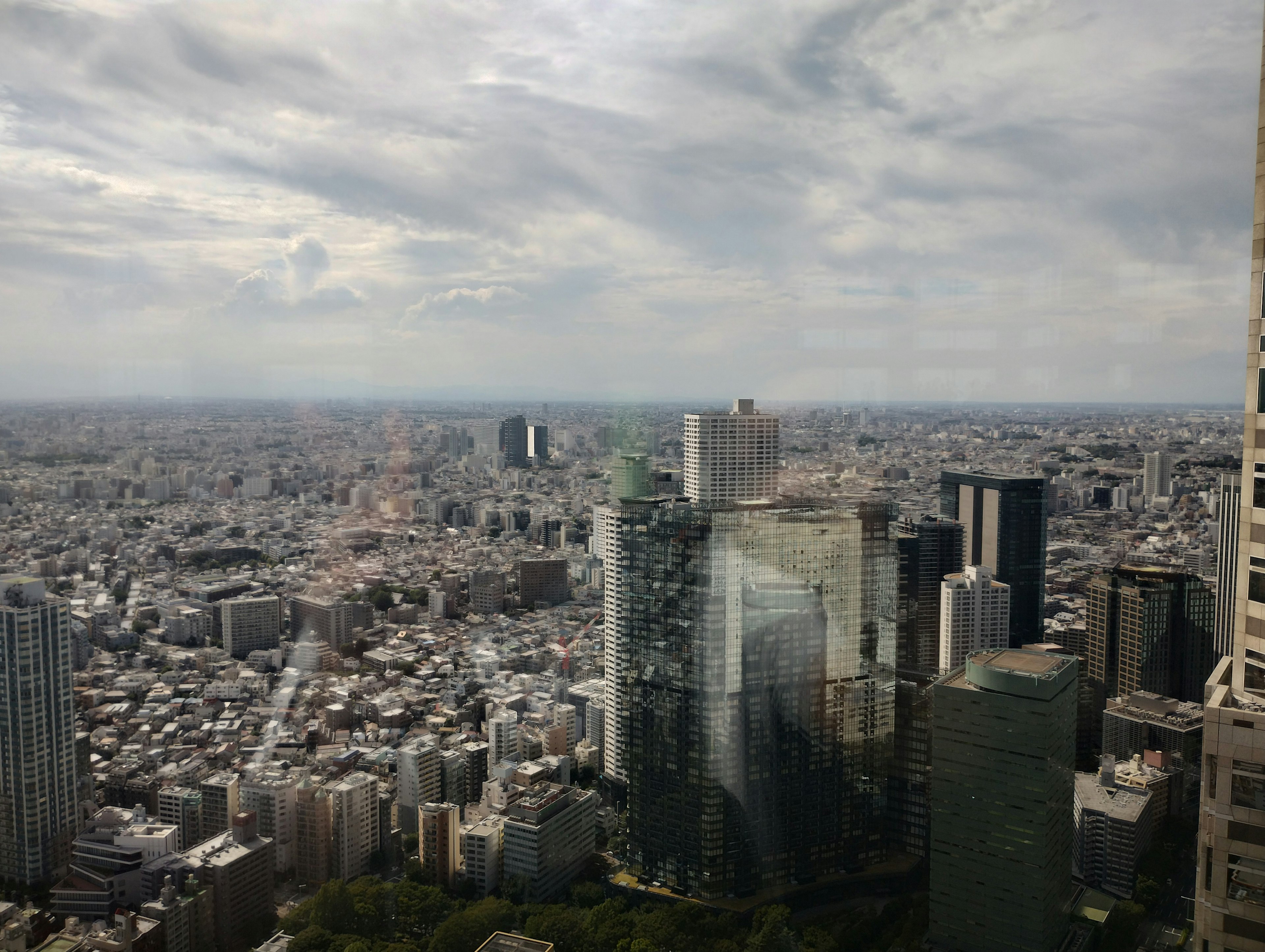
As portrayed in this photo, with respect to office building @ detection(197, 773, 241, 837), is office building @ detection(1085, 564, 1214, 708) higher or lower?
higher

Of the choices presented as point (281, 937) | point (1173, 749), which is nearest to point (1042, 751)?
point (1173, 749)

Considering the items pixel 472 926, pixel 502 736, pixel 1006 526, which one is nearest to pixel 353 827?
pixel 472 926

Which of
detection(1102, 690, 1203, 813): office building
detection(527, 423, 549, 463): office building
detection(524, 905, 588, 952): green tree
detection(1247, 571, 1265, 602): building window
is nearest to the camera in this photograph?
detection(1247, 571, 1265, 602): building window

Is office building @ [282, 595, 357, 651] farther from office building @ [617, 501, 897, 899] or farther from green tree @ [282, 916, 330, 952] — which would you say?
green tree @ [282, 916, 330, 952]

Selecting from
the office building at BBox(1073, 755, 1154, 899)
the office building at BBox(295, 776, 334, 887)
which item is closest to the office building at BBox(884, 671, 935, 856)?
the office building at BBox(1073, 755, 1154, 899)

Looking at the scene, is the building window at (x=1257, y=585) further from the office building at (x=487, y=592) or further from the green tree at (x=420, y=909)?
the office building at (x=487, y=592)

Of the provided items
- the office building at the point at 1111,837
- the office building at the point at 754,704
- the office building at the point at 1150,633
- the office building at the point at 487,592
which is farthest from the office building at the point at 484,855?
the office building at the point at 487,592
